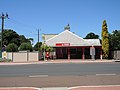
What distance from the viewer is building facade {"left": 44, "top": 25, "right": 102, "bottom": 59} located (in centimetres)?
5188

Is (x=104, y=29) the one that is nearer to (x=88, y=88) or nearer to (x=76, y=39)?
(x=76, y=39)

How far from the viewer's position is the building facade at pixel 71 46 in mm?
51875

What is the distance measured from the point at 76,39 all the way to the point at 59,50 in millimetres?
4490

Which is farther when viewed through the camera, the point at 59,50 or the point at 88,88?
the point at 59,50

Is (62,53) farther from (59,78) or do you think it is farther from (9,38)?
(9,38)

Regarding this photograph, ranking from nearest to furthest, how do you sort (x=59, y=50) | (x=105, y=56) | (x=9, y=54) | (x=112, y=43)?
1. (x=9, y=54)
2. (x=105, y=56)
3. (x=59, y=50)
4. (x=112, y=43)

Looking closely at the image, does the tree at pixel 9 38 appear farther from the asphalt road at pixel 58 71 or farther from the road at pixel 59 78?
the road at pixel 59 78

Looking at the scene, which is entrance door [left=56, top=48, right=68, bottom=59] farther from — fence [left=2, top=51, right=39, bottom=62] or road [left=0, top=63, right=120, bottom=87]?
road [left=0, top=63, right=120, bottom=87]

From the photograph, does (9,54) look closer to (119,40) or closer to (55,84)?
(119,40)

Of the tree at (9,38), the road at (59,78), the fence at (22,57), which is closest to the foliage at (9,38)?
the tree at (9,38)

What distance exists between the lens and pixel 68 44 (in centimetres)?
5194

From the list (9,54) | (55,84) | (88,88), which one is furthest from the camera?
(9,54)

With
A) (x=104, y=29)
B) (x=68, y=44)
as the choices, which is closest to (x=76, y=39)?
(x=68, y=44)

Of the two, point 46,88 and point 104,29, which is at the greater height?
point 104,29
